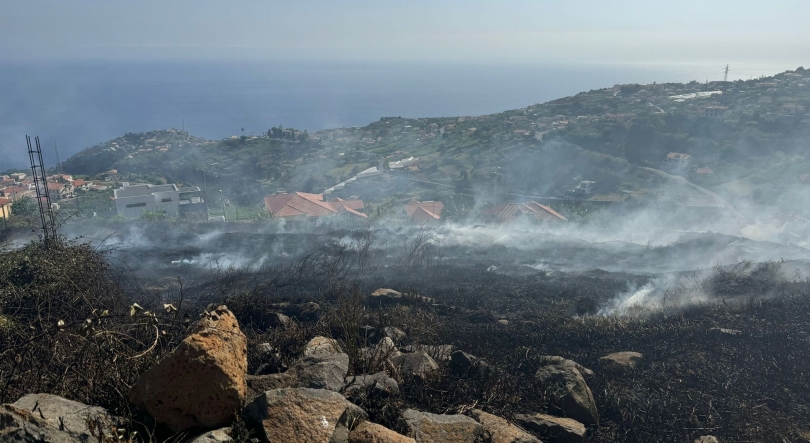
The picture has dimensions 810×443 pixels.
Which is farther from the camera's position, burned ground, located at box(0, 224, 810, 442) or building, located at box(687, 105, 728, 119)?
building, located at box(687, 105, 728, 119)

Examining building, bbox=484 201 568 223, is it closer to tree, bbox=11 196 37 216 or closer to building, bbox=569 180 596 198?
building, bbox=569 180 596 198

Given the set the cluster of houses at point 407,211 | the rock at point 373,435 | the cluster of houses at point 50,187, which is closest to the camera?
the rock at point 373,435

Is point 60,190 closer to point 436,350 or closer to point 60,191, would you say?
point 60,191

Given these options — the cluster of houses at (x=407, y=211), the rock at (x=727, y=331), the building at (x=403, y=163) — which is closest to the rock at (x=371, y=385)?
the rock at (x=727, y=331)

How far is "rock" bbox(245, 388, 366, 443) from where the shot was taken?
3.62m

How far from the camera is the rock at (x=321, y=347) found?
559cm

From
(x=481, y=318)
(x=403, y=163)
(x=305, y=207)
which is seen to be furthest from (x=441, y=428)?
(x=403, y=163)

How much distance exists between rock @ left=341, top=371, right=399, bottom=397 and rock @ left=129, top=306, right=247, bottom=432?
1282 mm

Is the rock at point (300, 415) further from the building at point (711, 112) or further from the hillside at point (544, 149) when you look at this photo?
the building at point (711, 112)

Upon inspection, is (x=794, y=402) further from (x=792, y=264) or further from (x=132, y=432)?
(x=792, y=264)

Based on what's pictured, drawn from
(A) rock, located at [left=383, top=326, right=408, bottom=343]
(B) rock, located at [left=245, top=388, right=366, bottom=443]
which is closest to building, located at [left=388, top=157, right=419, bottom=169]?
(A) rock, located at [left=383, top=326, right=408, bottom=343]

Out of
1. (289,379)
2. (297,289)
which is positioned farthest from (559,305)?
(289,379)

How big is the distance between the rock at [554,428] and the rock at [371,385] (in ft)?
4.87

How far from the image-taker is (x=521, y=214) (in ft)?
87.4
